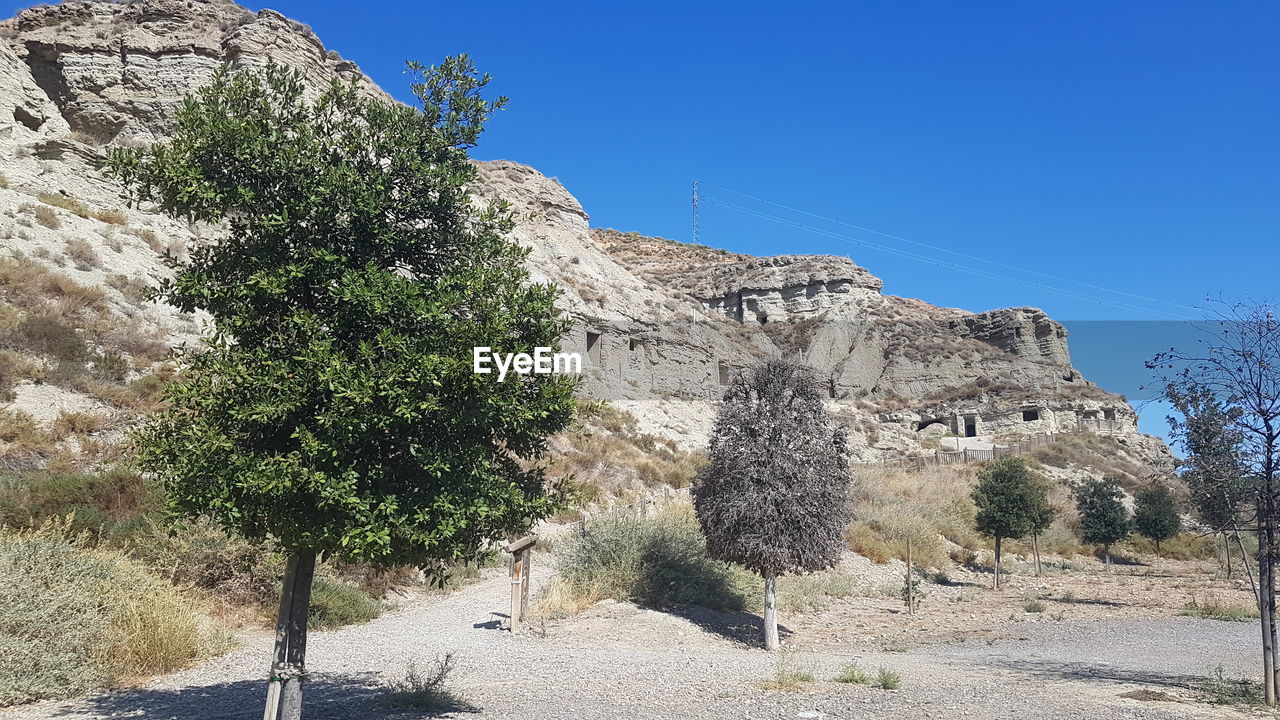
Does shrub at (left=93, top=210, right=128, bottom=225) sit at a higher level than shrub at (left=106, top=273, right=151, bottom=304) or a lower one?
higher

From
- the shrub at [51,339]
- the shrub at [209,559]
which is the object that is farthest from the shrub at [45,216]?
the shrub at [209,559]

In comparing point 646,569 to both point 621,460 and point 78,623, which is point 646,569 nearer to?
point 78,623

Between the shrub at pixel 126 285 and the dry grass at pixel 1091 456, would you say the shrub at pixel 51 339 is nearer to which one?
the shrub at pixel 126 285

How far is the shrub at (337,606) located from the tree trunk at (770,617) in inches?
271

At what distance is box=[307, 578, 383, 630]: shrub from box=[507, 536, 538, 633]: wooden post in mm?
2611

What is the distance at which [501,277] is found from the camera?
271 inches

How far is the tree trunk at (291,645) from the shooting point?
244 inches

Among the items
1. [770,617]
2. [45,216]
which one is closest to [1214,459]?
[770,617]

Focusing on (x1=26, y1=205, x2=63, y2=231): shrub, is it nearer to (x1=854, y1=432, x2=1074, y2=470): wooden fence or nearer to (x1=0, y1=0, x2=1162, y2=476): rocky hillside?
(x1=0, y1=0, x2=1162, y2=476): rocky hillside

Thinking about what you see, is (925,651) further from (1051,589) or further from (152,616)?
(1051,589)

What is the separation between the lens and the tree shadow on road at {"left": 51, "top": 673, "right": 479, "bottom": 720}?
7.27 m

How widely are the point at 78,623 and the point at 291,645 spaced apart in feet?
12.4

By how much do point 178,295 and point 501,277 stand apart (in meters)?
2.73

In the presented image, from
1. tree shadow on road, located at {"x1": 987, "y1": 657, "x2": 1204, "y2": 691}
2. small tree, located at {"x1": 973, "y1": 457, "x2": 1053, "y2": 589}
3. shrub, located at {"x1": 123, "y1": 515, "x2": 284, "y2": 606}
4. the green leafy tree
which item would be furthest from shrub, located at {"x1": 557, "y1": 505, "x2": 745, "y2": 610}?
small tree, located at {"x1": 973, "y1": 457, "x2": 1053, "y2": 589}
